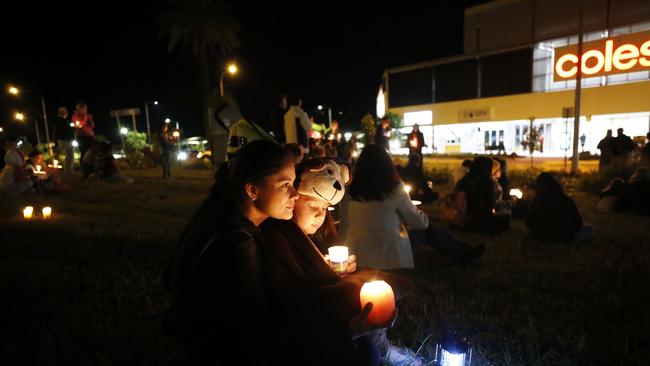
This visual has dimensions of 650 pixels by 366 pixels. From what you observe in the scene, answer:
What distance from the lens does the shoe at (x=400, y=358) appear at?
2.88 meters

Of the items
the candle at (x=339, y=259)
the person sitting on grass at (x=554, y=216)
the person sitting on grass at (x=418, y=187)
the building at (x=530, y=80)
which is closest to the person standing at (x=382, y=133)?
the person sitting on grass at (x=418, y=187)

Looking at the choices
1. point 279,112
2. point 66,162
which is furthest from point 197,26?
point 279,112

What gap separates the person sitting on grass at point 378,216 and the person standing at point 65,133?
1238 centimetres

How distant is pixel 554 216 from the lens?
231 inches

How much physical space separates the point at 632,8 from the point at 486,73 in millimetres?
9810

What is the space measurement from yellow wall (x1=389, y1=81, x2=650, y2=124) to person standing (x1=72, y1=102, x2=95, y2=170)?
28479 millimetres

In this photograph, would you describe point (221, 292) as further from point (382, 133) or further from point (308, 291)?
point (382, 133)

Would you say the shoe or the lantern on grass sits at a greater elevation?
the lantern on grass

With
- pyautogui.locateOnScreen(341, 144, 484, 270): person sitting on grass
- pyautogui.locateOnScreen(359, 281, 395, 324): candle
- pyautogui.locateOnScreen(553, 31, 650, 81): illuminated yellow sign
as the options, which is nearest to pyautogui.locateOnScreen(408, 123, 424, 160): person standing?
pyautogui.locateOnScreen(341, 144, 484, 270): person sitting on grass

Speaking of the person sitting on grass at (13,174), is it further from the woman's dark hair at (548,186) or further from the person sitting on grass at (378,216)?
the woman's dark hair at (548,186)

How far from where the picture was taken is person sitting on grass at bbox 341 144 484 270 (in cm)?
380

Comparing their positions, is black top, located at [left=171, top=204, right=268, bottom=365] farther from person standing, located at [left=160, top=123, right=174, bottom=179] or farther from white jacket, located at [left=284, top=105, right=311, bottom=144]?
person standing, located at [left=160, top=123, right=174, bottom=179]

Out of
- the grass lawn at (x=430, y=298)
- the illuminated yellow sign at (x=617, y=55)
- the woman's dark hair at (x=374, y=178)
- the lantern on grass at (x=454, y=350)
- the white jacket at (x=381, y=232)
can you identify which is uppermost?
the illuminated yellow sign at (x=617, y=55)

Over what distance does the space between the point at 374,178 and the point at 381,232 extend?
48 cm
